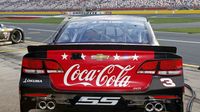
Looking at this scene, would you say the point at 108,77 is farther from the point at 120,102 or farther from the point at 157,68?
the point at 157,68

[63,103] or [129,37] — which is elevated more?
[129,37]

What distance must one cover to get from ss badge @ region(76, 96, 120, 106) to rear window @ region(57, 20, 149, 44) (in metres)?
1.02

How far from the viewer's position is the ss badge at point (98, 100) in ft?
12.9

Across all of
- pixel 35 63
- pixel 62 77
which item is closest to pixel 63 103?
pixel 62 77

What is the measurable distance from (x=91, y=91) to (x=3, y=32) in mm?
12892

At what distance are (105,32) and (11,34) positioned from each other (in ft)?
40.5

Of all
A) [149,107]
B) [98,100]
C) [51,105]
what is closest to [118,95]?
[98,100]

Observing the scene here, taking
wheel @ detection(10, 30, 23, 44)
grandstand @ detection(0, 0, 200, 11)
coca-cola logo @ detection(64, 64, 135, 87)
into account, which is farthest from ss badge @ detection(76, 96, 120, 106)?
grandstand @ detection(0, 0, 200, 11)

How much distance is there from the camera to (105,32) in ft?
16.3

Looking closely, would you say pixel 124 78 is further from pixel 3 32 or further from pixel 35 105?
pixel 3 32

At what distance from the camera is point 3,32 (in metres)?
16.1

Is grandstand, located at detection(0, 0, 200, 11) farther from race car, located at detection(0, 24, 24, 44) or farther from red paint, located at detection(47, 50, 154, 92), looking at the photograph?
red paint, located at detection(47, 50, 154, 92)

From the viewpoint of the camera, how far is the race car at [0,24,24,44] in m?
16.2

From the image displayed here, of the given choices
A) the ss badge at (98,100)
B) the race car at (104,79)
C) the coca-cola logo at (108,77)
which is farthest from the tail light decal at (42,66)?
the ss badge at (98,100)
